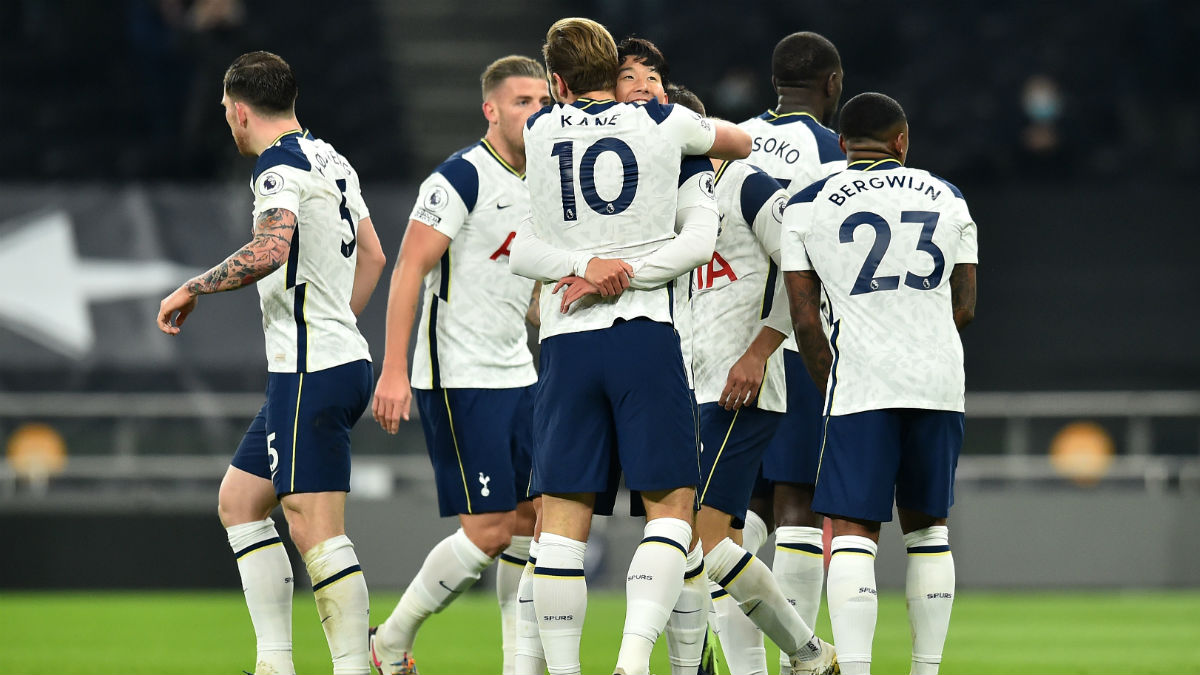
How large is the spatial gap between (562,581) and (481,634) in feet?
18.0

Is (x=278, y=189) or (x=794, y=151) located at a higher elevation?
(x=794, y=151)

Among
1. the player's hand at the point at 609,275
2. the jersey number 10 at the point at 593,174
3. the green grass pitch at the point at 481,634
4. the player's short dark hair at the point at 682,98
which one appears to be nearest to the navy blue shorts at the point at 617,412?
the player's hand at the point at 609,275

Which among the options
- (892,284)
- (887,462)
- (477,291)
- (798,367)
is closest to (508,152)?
(477,291)

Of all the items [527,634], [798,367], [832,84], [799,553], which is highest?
[832,84]

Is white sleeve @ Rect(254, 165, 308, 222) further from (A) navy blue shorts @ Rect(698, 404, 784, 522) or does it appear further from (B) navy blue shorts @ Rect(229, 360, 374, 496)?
(A) navy blue shorts @ Rect(698, 404, 784, 522)

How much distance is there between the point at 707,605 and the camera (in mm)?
5926

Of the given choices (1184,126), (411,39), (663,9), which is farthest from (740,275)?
(411,39)

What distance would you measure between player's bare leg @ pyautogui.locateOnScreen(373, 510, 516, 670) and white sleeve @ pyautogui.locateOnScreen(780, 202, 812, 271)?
1.73m

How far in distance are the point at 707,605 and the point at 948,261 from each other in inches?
56.8

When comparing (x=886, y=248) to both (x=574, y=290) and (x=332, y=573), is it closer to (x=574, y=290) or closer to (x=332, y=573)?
(x=574, y=290)

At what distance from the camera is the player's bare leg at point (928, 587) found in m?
5.82

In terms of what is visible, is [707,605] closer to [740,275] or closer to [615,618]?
[740,275]

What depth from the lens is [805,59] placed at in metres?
6.78

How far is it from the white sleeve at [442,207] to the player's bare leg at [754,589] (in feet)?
5.06
